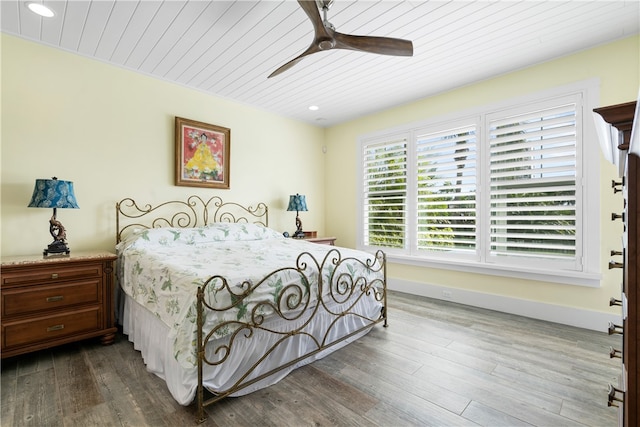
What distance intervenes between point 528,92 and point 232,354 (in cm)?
381

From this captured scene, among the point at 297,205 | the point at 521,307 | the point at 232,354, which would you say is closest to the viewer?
the point at 232,354

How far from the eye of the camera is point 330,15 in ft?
7.61

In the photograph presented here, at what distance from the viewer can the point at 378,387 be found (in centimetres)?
190

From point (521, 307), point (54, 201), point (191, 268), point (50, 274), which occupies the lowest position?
point (521, 307)

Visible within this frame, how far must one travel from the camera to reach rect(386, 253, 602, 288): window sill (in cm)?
282

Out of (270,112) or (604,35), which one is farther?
(270,112)

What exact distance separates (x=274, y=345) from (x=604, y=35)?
3.86 m

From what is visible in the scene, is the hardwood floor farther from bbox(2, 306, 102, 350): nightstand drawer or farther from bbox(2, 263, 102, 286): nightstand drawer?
bbox(2, 263, 102, 286): nightstand drawer

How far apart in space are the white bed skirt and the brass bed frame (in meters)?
0.03

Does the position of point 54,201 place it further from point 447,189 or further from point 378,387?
point 447,189

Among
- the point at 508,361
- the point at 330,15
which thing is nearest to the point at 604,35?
the point at 330,15

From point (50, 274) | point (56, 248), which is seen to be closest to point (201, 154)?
point (56, 248)

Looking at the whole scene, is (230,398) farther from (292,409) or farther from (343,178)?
(343,178)

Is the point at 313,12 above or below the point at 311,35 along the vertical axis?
below
